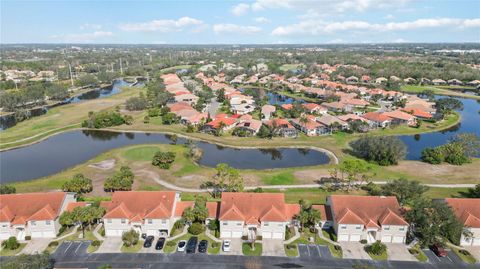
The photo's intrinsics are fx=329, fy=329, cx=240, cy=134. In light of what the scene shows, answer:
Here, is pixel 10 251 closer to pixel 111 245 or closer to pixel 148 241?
pixel 111 245

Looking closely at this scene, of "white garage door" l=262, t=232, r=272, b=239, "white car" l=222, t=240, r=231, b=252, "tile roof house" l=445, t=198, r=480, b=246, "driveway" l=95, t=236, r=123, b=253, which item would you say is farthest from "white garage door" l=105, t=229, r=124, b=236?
"tile roof house" l=445, t=198, r=480, b=246

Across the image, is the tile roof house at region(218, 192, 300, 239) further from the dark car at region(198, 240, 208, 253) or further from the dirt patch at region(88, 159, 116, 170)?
the dirt patch at region(88, 159, 116, 170)

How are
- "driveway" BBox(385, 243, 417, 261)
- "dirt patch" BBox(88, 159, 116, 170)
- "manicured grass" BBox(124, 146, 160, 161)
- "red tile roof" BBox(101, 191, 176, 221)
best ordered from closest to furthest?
"driveway" BBox(385, 243, 417, 261), "red tile roof" BBox(101, 191, 176, 221), "dirt patch" BBox(88, 159, 116, 170), "manicured grass" BBox(124, 146, 160, 161)

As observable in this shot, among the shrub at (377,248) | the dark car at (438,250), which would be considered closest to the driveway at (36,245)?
the shrub at (377,248)

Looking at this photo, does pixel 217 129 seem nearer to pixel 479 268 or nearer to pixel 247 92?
pixel 247 92

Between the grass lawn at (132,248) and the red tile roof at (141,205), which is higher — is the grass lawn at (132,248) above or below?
below

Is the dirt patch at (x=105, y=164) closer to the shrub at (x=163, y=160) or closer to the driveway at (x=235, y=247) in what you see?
the shrub at (x=163, y=160)

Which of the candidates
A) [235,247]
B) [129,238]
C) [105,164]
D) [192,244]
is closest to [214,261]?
[235,247]
